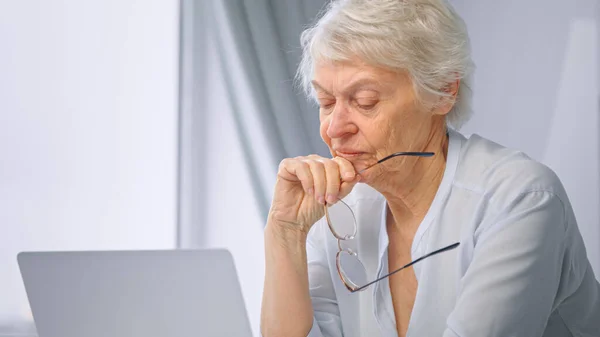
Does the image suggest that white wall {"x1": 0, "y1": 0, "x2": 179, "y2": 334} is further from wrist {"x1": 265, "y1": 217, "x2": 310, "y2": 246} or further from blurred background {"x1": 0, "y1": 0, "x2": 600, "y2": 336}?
wrist {"x1": 265, "y1": 217, "x2": 310, "y2": 246}

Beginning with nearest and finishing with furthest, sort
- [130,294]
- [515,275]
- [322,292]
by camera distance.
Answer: [130,294] < [515,275] < [322,292]

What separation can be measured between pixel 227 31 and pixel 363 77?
1.47 m

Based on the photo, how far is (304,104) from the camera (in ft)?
9.66

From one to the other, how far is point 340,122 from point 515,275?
1.45ft

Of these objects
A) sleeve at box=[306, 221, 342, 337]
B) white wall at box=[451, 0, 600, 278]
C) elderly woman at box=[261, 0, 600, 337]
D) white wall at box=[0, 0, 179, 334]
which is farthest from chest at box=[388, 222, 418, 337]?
white wall at box=[0, 0, 179, 334]

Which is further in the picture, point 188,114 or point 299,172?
point 188,114

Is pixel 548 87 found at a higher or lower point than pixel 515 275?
higher

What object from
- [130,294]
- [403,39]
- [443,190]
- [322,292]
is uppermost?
[403,39]

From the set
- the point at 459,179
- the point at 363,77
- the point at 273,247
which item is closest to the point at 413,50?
the point at 363,77

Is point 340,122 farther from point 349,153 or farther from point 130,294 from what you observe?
point 130,294

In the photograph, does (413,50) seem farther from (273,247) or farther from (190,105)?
(190,105)

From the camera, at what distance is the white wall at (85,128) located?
7.65 ft

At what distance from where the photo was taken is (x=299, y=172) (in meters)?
1.39

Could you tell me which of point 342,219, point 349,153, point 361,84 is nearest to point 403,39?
point 361,84
